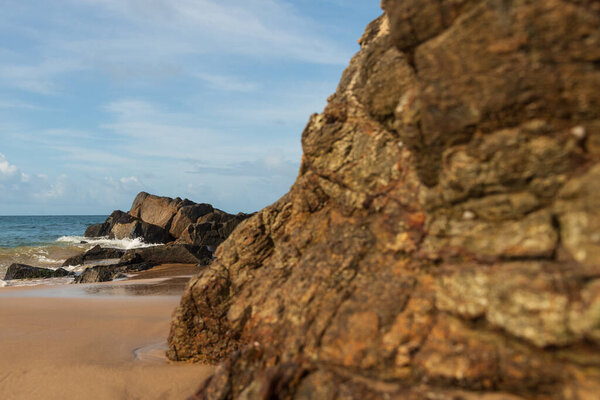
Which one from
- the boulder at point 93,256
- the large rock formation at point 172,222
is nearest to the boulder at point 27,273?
the boulder at point 93,256

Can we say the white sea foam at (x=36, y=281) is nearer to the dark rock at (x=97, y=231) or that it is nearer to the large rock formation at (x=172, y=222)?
the large rock formation at (x=172, y=222)

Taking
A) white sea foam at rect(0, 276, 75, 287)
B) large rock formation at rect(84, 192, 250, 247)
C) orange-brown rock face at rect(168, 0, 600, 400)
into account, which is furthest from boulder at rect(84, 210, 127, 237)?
orange-brown rock face at rect(168, 0, 600, 400)

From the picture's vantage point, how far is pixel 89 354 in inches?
243

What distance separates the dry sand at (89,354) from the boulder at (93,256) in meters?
13.2

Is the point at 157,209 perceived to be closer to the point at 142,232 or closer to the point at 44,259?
the point at 142,232

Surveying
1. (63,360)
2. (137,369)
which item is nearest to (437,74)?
(137,369)

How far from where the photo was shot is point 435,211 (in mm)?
3498

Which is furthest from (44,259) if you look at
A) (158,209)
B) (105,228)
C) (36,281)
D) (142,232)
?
(105,228)

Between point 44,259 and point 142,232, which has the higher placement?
point 142,232

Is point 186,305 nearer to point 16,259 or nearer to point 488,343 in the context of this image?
point 488,343

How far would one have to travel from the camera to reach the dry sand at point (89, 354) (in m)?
5.00

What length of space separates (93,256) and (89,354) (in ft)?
61.7

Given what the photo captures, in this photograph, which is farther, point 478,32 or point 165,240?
point 165,240

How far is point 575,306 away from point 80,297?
38.2 ft
